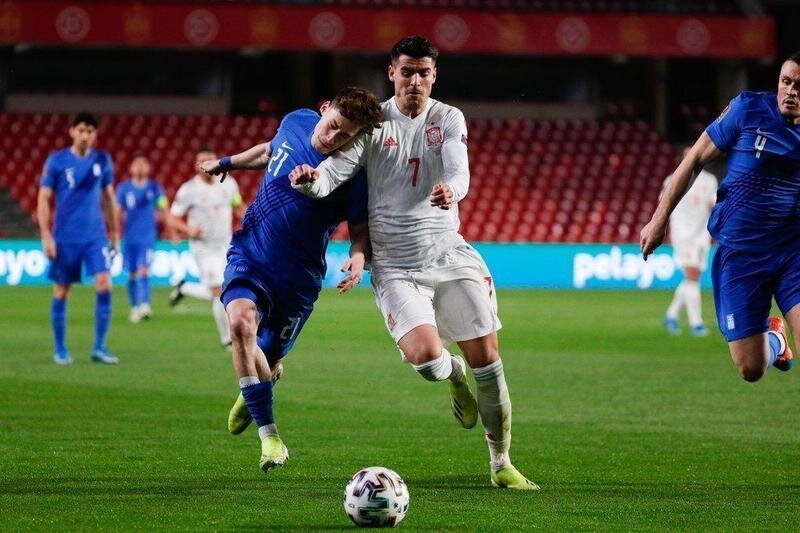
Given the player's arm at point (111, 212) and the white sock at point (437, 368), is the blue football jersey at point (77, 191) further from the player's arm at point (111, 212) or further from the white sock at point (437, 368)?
the white sock at point (437, 368)

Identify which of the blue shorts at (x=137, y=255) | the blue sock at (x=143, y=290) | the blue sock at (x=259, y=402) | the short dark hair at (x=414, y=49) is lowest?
the blue sock at (x=143, y=290)

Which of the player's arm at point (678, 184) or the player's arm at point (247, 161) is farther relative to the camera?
the player's arm at point (247, 161)

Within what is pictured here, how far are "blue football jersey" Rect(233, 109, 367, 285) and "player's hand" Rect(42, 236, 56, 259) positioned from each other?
5.75m

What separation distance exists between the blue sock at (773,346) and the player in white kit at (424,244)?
54.9 inches

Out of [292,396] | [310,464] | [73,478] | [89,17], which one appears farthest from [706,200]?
[89,17]

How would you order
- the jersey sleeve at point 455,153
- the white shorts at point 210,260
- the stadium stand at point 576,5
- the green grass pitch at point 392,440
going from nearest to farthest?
1. the green grass pitch at point 392,440
2. the jersey sleeve at point 455,153
3. the white shorts at point 210,260
4. the stadium stand at point 576,5

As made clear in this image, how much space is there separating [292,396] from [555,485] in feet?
14.2

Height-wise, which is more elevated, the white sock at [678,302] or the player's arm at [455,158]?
the player's arm at [455,158]

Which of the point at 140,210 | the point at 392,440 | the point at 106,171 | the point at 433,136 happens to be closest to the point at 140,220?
the point at 140,210

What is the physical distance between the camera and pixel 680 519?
6.00 meters

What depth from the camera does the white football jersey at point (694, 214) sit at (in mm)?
16781

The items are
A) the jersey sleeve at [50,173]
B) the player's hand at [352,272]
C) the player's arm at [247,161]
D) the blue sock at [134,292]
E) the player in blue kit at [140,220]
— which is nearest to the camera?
the player's hand at [352,272]

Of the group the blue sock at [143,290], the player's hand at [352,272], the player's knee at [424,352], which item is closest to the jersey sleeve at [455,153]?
the player's hand at [352,272]

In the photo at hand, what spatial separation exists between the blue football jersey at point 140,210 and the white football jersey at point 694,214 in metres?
7.16
